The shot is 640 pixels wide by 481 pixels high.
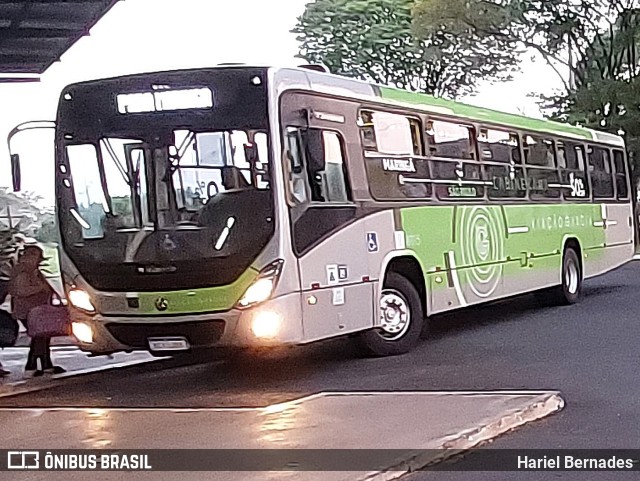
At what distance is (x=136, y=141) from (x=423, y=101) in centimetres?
390

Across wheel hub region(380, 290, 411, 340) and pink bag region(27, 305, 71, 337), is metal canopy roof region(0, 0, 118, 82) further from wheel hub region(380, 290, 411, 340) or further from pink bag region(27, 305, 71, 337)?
wheel hub region(380, 290, 411, 340)

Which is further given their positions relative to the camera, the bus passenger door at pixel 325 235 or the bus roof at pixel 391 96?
the bus roof at pixel 391 96

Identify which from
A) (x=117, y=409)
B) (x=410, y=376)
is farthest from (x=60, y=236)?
(x=410, y=376)

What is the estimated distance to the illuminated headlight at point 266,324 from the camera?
1021 cm

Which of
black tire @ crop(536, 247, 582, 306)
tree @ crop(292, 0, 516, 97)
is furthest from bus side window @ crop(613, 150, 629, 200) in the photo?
tree @ crop(292, 0, 516, 97)

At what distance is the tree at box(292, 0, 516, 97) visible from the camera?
32.7m

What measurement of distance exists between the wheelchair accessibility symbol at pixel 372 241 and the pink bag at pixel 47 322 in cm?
294

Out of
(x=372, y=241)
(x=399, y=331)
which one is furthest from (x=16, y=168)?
(x=399, y=331)

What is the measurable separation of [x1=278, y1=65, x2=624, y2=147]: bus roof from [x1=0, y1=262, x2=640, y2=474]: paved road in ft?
8.49

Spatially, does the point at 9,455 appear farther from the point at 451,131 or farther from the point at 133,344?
the point at 451,131

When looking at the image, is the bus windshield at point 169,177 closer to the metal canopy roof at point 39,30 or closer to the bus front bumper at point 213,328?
the bus front bumper at point 213,328

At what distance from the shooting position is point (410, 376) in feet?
35.0

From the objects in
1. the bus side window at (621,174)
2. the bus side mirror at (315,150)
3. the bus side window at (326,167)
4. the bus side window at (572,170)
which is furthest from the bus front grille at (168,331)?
the bus side window at (621,174)

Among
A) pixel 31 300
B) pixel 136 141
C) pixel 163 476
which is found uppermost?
pixel 136 141
